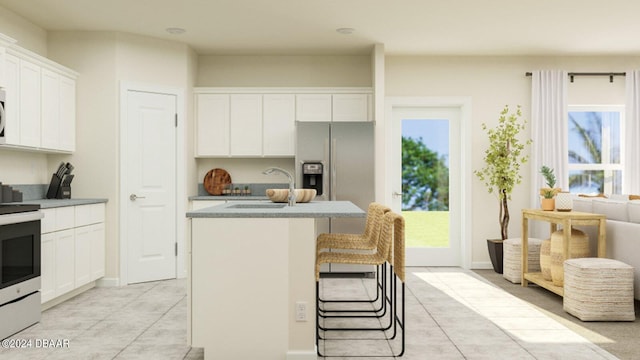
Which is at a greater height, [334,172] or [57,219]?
[334,172]

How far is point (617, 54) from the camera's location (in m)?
6.43

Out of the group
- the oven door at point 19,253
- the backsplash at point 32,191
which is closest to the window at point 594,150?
the oven door at point 19,253

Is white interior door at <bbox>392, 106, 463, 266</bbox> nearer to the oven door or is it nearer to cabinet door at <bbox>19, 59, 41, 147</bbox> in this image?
cabinet door at <bbox>19, 59, 41, 147</bbox>

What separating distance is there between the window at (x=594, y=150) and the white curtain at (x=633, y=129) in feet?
0.62

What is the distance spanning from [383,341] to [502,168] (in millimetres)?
3309

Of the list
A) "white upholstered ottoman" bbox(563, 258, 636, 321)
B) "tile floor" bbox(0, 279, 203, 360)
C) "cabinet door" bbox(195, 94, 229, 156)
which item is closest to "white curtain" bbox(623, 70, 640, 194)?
"white upholstered ottoman" bbox(563, 258, 636, 321)

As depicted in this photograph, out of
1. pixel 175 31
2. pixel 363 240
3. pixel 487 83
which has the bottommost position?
pixel 363 240

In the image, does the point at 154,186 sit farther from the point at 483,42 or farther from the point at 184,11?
the point at 483,42

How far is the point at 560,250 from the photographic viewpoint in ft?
14.7

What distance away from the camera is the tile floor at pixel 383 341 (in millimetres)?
3219

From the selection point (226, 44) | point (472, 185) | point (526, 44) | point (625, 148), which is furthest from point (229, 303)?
point (625, 148)

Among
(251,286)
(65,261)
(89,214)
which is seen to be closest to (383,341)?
(251,286)

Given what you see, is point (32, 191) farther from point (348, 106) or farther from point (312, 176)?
point (348, 106)

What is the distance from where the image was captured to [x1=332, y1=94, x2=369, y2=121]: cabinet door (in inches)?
244
